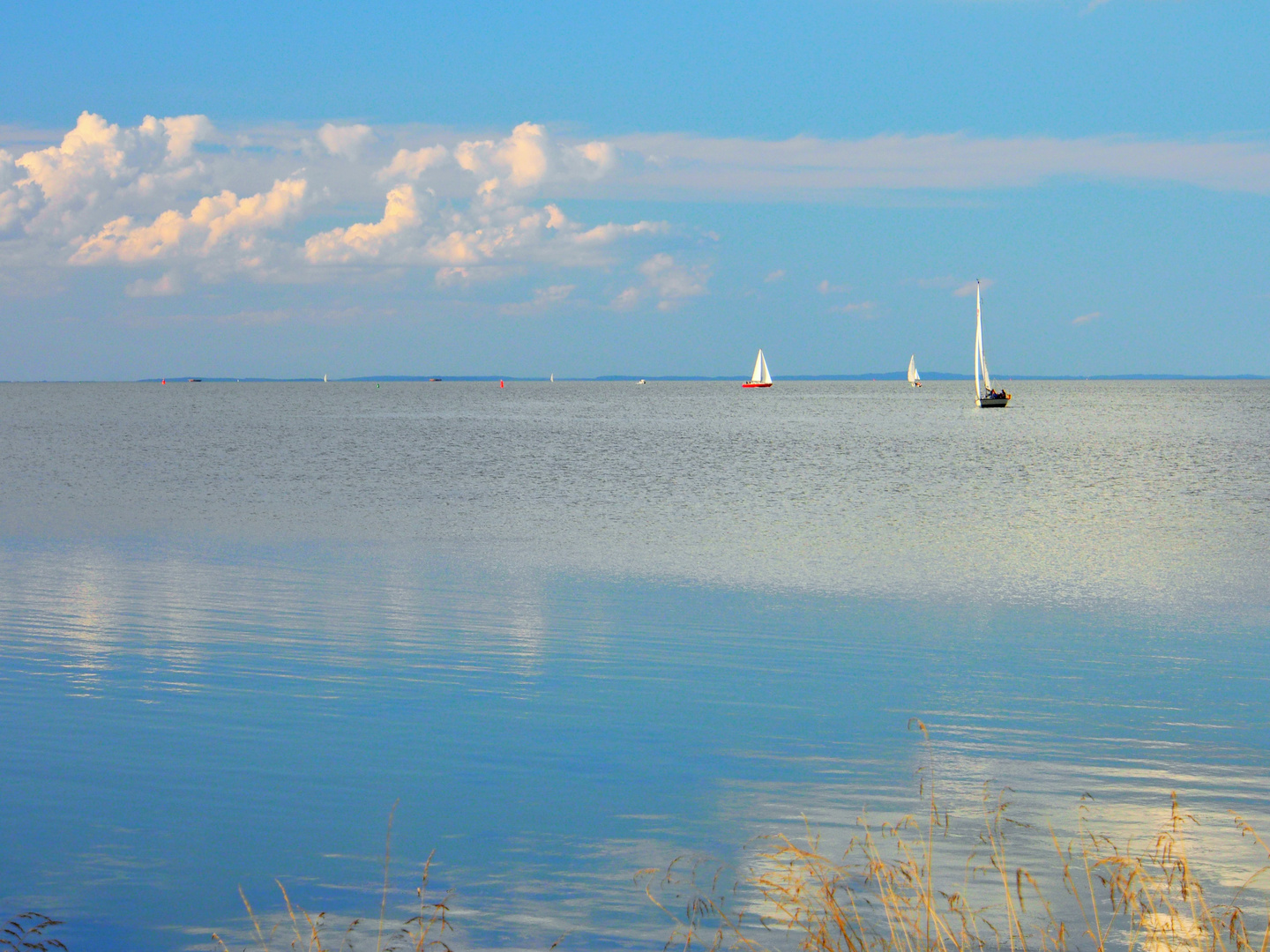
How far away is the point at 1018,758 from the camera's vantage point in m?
10.9

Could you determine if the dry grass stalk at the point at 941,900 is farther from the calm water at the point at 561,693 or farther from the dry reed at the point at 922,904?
the calm water at the point at 561,693

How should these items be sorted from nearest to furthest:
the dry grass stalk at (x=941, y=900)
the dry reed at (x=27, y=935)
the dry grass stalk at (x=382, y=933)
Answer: the dry reed at (x=27, y=935)
the dry grass stalk at (x=941, y=900)
the dry grass stalk at (x=382, y=933)

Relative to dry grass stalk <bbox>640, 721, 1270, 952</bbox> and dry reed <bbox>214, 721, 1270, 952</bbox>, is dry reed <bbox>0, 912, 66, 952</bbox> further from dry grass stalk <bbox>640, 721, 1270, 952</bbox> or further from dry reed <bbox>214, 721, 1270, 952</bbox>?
dry grass stalk <bbox>640, 721, 1270, 952</bbox>

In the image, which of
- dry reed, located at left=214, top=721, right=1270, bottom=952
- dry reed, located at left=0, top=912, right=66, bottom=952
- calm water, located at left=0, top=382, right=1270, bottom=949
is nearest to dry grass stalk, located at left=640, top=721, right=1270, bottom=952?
dry reed, located at left=214, top=721, right=1270, bottom=952

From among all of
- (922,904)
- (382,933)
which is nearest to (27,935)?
(382,933)

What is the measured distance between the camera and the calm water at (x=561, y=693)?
8562 millimetres

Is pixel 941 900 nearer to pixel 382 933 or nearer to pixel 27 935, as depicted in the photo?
pixel 382 933

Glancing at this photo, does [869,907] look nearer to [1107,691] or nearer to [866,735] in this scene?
[866,735]

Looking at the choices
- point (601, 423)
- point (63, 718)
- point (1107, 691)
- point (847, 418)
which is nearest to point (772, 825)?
point (1107, 691)

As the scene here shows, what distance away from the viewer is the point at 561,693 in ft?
43.4

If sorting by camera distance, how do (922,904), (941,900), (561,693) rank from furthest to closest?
(561,693), (941,900), (922,904)

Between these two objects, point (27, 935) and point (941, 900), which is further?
point (941, 900)

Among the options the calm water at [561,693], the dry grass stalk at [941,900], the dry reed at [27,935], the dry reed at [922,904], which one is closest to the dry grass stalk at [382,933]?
the dry reed at [922,904]

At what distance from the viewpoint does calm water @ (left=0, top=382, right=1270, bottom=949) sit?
856cm
